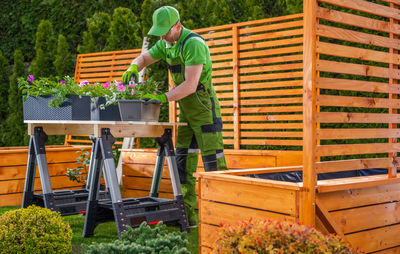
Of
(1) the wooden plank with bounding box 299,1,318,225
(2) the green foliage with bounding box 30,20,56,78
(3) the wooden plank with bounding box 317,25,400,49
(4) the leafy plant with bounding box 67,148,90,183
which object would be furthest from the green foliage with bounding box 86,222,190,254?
(2) the green foliage with bounding box 30,20,56,78

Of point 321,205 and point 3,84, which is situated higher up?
point 3,84

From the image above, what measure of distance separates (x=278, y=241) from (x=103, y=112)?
2.36m

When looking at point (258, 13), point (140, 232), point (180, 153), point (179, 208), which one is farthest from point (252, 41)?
point (140, 232)

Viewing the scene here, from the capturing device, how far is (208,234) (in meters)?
3.47

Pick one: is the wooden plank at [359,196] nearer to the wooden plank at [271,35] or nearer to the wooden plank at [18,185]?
the wooden plank at [271,35]

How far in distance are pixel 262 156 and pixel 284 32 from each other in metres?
1.49

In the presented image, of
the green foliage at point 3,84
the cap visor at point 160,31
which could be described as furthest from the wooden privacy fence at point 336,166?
the green foliage at point 3,84

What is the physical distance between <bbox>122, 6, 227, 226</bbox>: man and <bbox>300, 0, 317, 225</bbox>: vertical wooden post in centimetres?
148

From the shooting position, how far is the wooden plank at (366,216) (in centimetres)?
305

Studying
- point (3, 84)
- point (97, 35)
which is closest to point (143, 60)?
point (97, 35)

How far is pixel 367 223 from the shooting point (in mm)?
3199

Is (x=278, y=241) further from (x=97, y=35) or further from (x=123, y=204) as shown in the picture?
(x=97, y=35)

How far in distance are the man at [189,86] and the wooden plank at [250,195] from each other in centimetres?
89

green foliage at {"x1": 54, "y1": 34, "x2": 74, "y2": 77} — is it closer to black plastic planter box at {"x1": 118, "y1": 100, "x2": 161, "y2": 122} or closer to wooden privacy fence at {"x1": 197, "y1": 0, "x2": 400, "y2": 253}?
black plastic planter box at {"x1": 118, "y1": 100, "x2": 161, "y2": 122}
